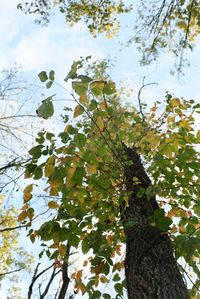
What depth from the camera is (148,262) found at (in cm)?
271

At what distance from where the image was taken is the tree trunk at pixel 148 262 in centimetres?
255

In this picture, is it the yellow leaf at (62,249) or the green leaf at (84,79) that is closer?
the green leaf at (84,79)

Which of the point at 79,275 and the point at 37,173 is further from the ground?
the point at 37,173

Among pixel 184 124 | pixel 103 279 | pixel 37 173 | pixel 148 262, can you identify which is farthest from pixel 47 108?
pixel 184 124

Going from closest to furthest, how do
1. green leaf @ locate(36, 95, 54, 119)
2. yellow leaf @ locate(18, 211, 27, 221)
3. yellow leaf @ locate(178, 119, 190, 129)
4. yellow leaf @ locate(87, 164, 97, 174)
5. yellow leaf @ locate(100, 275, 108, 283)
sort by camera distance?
green leaf @ locate(36, 95, 54, 119) < yellow leaf @ locate(87, 164, 97, 174) < yellow leaf @ locate(18, 211, 27, 221) < yellow leaf @ locate(100, 275, 108, 283) < yellow leaf @ locate(178, 119, 190, 129)

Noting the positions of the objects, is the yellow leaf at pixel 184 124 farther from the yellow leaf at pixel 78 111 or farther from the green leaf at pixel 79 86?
the green leaf at pixel 79 86

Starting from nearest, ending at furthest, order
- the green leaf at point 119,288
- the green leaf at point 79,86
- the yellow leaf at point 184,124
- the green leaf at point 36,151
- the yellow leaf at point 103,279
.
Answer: the green leaf at point 79,86
the green leaf at point 36,151
the yellow leaf at point 103,279
the green leaf at point 119,288
the yellow leaf at point 184,124

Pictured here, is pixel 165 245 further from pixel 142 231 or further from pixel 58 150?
pixel 58 150

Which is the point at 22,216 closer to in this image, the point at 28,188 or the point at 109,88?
the point at 28,188

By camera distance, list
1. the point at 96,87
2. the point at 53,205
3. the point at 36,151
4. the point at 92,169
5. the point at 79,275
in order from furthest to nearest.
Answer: the point at 79,275 < the point at 53,205 < the point at 36,151 < the point at 92,169 < the point at 96,87

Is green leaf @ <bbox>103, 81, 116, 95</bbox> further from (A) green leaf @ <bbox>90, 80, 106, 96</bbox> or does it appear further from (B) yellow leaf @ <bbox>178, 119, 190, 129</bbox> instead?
(B) yellow leaf @ <bbox>178, 119, 190, 129</bbox>

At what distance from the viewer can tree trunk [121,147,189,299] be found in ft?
8.38

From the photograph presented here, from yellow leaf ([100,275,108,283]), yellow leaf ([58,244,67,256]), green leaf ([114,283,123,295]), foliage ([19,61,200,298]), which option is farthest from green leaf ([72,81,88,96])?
green leaf ([114,283,123,295])

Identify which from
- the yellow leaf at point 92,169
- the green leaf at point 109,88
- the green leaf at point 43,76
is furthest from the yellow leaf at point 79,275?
the green leaf at point 43,76
